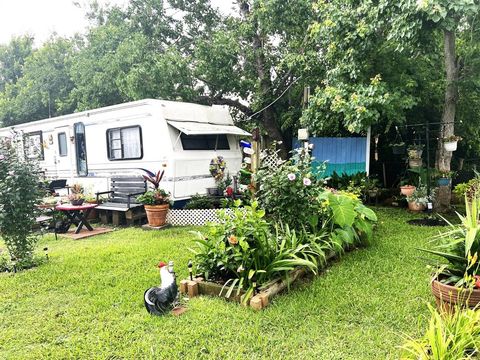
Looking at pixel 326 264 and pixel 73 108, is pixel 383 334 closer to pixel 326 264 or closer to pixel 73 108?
pixel 326 264

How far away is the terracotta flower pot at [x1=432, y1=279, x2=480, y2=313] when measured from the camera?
2.55 m

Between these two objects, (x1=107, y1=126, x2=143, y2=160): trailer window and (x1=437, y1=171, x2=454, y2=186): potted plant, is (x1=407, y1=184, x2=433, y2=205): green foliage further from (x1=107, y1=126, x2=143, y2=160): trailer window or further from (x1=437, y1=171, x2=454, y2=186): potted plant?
(x1=107, y1=126, x2=143, y2=160): trailer window

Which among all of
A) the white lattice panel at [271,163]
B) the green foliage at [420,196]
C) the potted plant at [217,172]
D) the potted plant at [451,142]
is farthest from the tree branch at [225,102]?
the potted plant at [451,142]

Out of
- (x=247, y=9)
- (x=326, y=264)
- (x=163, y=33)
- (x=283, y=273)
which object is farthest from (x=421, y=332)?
(x=163, y=33)

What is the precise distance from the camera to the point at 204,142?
8.37 m

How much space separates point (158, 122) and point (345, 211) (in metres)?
4.54

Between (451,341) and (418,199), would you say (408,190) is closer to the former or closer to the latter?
(418,199)

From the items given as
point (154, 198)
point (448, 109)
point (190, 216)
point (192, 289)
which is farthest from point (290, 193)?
point (448, 109)

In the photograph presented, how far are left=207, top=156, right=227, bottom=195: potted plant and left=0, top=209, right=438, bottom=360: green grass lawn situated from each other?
11.8ft

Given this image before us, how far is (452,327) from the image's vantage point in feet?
7.07

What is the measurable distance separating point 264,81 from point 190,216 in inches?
208

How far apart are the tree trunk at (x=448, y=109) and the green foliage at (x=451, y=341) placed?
5675 millimetres

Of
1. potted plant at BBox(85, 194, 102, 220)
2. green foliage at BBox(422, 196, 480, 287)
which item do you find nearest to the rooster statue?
green foliage at BBox(422, 196, 480, 287)

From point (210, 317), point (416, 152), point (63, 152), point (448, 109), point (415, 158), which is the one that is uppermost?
point (448, 109)
